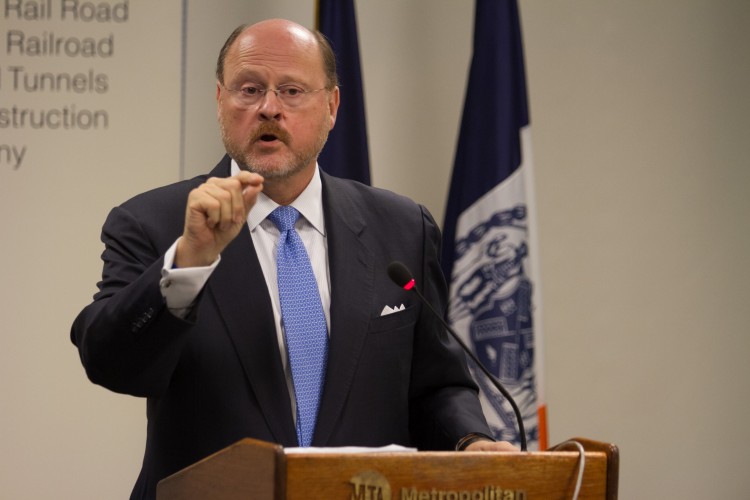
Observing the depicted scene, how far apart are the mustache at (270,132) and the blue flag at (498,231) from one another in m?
1.92

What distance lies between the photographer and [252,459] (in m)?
1.58

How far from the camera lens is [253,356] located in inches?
86.7

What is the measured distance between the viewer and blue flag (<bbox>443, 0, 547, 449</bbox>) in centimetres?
408

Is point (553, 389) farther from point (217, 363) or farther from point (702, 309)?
point (217, 363)

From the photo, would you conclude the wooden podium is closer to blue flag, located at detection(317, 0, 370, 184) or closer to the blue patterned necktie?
the blue patterned necktie

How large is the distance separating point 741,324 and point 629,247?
2.03ft

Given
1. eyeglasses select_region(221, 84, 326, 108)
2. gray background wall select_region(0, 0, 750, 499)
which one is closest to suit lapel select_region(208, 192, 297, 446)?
eyeglasses select_region(221, 84, 326, 108)

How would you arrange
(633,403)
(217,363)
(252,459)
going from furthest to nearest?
(633,403)
(217,363)
(252,459)

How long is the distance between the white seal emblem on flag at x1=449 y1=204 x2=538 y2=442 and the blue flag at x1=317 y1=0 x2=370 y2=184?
22.5 inches

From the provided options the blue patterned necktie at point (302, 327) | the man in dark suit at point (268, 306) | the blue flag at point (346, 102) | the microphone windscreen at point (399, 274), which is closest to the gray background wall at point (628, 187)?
the blue flag at point (346, 102)

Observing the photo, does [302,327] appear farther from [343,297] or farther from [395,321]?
[395,321]

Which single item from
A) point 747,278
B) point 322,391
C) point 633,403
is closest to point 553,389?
point 633,403


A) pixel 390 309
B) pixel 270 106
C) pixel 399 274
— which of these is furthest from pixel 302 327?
pixel 270 106

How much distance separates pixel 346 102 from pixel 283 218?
1.94m
